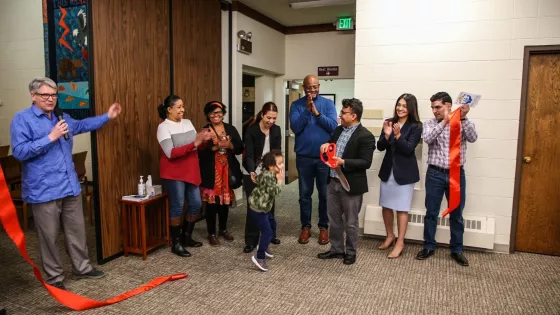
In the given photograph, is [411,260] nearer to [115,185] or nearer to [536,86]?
[536,86]

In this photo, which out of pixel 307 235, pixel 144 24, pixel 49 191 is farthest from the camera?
pixel 307 235

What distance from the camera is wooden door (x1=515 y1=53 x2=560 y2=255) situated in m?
3.56

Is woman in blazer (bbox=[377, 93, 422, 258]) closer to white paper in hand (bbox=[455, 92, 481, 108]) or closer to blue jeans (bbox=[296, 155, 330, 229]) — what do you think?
white paper in hand (bbox=[455, 92, 481, 108])

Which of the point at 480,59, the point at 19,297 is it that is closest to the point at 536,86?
the point at 480,59

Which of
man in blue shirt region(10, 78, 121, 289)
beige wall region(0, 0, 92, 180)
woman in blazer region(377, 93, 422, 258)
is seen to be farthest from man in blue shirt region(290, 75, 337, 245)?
beige wall region(0, 0, 92, 180)

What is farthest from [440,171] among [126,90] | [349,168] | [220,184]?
[126,90]

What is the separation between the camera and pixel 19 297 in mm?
2793

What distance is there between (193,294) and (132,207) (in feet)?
3.55

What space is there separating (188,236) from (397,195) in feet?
6.50

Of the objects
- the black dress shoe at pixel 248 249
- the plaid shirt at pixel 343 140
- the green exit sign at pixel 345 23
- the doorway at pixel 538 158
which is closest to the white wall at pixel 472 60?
the doorway at pixel 538 158

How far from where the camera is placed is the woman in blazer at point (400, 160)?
344 centimetres

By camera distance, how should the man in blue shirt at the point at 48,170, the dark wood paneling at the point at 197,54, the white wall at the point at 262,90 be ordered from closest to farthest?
the man in blue shirt at the point at 48,170, the dark wood paneling at the point at 197,54, the white wall at the point at 262,90

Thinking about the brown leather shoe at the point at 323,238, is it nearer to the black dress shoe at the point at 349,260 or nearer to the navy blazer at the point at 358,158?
the black dress shoe at the point at 349,260

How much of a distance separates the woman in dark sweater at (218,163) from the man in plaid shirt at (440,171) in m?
1.74
